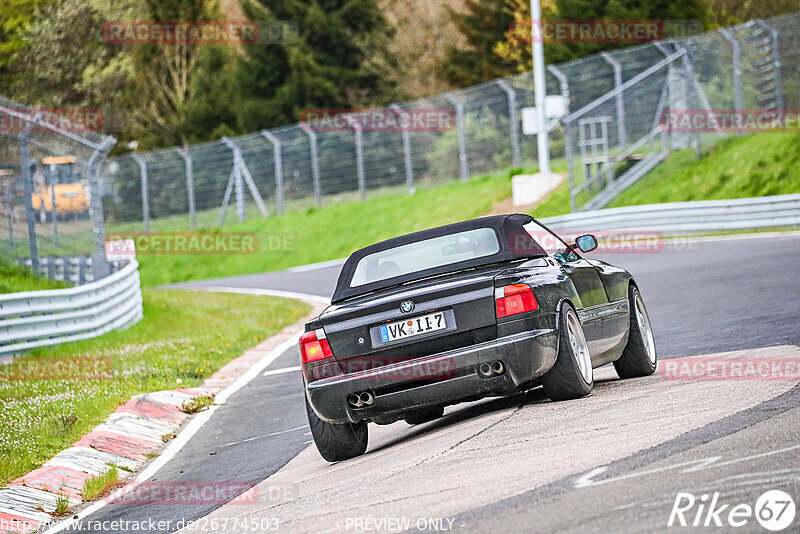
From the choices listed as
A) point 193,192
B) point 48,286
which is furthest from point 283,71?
point 48,286

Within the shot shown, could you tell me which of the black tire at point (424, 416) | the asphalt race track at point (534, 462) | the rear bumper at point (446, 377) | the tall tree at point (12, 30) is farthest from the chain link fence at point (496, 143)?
the rear bumper at point (446, 377)

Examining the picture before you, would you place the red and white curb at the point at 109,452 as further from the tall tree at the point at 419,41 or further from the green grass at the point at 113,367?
the tall tree at the point at 419,41

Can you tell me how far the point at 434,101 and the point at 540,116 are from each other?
548 cm

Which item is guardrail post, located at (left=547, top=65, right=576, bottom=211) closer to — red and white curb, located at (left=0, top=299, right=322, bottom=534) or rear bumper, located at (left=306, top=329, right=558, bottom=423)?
red and white curb, located at (left=0, top=299, right=322, bottom=534)

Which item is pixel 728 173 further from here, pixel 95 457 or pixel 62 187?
pixel 95 457

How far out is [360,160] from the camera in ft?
122

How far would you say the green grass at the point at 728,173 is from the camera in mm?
24562

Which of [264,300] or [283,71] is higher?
[283,71]

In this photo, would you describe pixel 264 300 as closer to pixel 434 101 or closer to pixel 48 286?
pixel 48 286

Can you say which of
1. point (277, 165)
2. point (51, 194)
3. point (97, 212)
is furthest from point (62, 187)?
point (277, 165)

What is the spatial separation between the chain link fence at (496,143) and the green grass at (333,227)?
1.82 ft

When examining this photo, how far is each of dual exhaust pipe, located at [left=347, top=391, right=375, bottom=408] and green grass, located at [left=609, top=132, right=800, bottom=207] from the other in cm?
1793

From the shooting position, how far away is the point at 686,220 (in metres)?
23.5

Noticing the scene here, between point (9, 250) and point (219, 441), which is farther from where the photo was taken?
point (9, 250)
